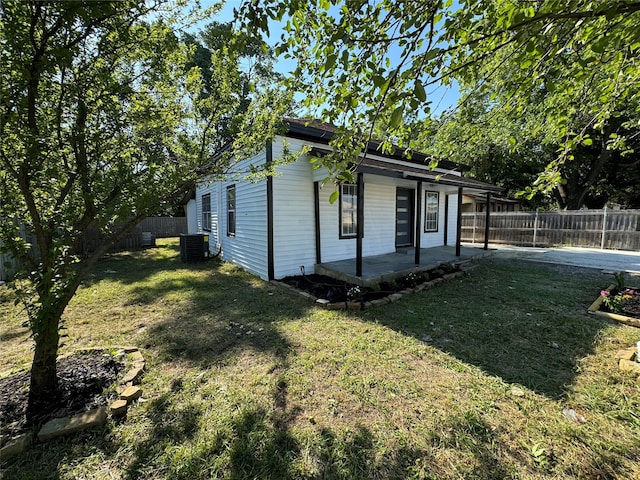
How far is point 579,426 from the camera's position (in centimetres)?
201

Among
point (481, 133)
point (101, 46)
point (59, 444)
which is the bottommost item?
point (59, 444)

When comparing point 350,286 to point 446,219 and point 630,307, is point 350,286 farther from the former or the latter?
point 446,219

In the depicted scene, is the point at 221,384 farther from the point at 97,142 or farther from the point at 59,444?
the point at 97,142

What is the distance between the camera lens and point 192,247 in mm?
8977

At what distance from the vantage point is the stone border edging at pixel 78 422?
6.02 ft

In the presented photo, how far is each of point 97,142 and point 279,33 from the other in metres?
1.75

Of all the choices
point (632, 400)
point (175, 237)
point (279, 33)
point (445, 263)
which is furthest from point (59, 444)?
point (175, 237)

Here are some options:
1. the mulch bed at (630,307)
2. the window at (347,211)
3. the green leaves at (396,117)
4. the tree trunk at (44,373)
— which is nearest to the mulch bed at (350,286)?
the window at (347,211)

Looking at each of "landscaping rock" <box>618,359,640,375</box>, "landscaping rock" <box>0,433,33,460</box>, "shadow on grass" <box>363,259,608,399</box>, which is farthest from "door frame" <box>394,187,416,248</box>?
"landscaping rock" <box>0,433,33,460</box>

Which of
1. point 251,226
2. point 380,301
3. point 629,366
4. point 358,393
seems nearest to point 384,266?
point 380,301

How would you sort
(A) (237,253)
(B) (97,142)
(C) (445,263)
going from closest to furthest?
(B) (97,142) < (C) (445,263) < (A) (237,253)

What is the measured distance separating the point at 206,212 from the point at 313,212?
21.5ft

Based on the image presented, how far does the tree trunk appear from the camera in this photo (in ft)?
6.89

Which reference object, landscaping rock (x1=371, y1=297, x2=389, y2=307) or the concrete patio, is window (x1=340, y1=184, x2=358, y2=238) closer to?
the concrete patio
